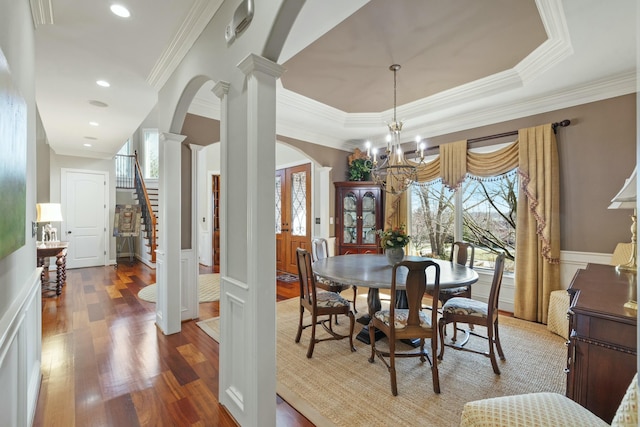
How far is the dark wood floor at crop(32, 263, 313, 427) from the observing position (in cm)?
182

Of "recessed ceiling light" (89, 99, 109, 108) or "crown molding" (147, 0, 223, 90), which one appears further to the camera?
"recessed ceiling light" (89, 99, 109, 108)

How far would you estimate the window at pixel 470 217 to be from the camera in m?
3.95

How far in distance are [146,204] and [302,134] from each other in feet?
14.9

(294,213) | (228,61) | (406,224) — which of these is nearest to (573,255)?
(406,224)

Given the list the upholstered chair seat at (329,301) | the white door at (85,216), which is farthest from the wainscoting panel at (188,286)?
the white door at (85,216)

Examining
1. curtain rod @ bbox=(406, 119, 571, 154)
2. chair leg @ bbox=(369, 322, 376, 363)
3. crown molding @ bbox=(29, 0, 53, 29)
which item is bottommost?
chair leg @ bbox=(369, 322, 376, 363)

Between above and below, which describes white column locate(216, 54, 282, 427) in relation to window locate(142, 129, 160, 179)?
below

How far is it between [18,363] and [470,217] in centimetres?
481

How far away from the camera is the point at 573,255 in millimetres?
3240

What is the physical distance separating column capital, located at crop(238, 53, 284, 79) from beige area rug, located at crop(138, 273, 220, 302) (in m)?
3.48

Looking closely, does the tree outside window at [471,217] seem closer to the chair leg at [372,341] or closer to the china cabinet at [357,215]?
the china cabinet at [357,215]

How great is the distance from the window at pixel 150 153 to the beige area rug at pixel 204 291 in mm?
5025

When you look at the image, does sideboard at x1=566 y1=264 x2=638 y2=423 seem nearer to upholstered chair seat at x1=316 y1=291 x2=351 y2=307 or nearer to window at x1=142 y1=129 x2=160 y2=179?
upholstered chair seat at x1=316 y1=291 x2=351 y2=307

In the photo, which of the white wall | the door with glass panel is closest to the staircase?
the door with glass panel
